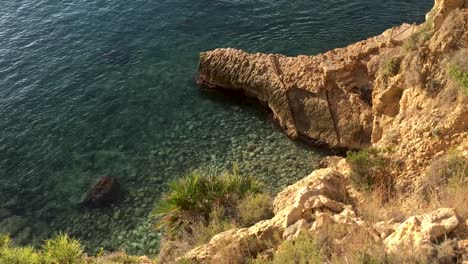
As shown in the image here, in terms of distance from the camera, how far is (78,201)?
18281mm

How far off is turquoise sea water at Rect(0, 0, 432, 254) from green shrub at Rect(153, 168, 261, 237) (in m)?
2.02

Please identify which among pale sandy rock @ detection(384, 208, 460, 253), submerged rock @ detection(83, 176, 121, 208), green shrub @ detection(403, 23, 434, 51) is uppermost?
green shrub @ detection(403, 23, 434, 51)

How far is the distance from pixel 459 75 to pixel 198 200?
334 inches

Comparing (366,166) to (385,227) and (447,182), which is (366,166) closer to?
(447,182)

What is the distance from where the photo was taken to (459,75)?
43.7 feet

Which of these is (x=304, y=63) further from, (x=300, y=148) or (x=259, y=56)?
(x=300, y=148)

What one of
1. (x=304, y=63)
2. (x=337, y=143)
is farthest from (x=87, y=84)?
(x=337, y=143)

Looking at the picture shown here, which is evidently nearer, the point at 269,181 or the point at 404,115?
the point at 404,115

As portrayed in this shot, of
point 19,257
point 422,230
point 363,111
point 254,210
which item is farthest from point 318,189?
point 19,257

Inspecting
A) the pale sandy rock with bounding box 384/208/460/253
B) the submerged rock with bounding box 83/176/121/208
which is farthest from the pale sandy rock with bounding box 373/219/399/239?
the submerged rock with bounding box 83/176/121/208

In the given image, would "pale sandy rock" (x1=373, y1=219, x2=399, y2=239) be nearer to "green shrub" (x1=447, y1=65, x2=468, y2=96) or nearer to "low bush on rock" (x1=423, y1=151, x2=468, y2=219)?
"low bush on rock" (x1=423, y1=151, x2=468, y2=219)

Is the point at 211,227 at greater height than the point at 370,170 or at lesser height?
lesser

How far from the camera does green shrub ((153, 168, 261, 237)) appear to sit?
46.5 ft

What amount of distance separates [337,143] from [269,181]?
136 inches
